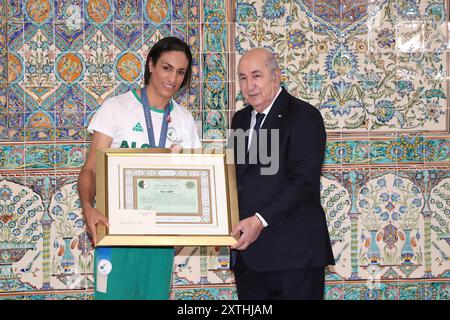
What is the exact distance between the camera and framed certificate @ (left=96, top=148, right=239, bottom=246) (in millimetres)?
2973

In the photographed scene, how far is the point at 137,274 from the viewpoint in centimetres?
314

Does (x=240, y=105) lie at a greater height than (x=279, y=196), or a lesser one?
greater

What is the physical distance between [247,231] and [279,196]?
0.72 ft

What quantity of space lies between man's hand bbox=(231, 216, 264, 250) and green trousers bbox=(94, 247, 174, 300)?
0.46m

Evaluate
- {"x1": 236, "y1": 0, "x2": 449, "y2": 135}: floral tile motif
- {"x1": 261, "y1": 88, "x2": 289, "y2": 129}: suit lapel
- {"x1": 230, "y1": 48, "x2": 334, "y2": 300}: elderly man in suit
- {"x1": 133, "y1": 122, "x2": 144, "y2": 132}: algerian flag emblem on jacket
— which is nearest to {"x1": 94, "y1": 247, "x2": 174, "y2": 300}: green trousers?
{"x1": 230, "y1": 48, "x2": 334, "y2": 300}: elderly man in suit

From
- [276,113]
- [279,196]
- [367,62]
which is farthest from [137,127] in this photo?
[367,62]

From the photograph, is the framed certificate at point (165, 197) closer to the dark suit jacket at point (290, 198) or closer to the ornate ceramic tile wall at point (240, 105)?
the dark suit jacket at point (290, 198)

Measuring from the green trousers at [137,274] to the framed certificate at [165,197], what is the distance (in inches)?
7.7

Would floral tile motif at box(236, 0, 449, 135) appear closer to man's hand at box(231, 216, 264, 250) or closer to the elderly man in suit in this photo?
the elderly man in suit

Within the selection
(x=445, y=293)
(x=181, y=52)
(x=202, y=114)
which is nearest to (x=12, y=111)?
(x=202, y=114)

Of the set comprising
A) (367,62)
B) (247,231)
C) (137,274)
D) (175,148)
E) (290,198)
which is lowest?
(137,274)

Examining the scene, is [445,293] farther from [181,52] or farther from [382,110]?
[181,52]

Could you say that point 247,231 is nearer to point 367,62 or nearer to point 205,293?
point 205,293

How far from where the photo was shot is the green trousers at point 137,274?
3.09 meters
